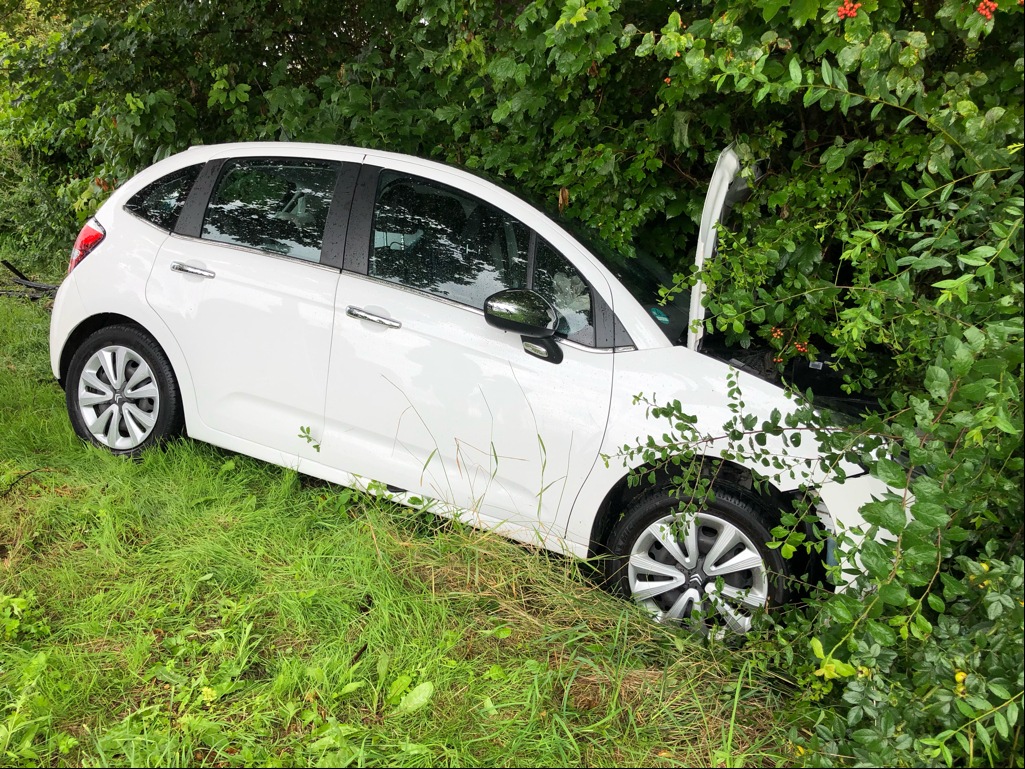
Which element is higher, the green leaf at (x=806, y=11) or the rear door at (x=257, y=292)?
the green leaf at (x=806, y=11)

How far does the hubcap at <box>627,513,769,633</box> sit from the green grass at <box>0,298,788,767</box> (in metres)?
0.13

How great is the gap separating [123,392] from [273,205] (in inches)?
45.9

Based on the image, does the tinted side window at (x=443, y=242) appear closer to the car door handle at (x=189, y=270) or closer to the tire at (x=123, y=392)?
the car door handle at (x=189, y=270)

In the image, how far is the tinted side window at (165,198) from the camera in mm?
3691

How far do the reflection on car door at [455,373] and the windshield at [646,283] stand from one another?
0.22m

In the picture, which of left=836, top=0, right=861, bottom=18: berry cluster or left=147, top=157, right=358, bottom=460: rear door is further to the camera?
left=147, top=157, right=358, bottom=460: rear door

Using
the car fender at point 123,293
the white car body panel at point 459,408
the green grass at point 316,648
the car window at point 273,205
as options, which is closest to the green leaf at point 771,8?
the white car body panel at point 459,408

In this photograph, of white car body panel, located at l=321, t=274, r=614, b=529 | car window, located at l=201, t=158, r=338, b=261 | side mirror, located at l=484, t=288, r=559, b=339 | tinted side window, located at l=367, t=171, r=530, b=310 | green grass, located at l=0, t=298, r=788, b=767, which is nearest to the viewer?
green grass, located at l=0, t=298, r=788, b=767

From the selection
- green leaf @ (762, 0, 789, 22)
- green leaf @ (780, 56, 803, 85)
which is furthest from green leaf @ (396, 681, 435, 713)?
green leaf @ (762, 0, 789, 22)

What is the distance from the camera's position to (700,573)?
9.26 feet

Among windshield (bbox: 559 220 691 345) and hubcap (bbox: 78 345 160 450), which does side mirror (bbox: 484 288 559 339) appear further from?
hubcap (bbox: 78 345 160 450)

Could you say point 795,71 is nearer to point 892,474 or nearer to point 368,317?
point 892,474

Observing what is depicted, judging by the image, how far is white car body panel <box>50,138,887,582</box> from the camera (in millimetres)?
2877

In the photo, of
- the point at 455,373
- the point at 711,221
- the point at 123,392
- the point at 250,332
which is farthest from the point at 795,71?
the point at 123,392
